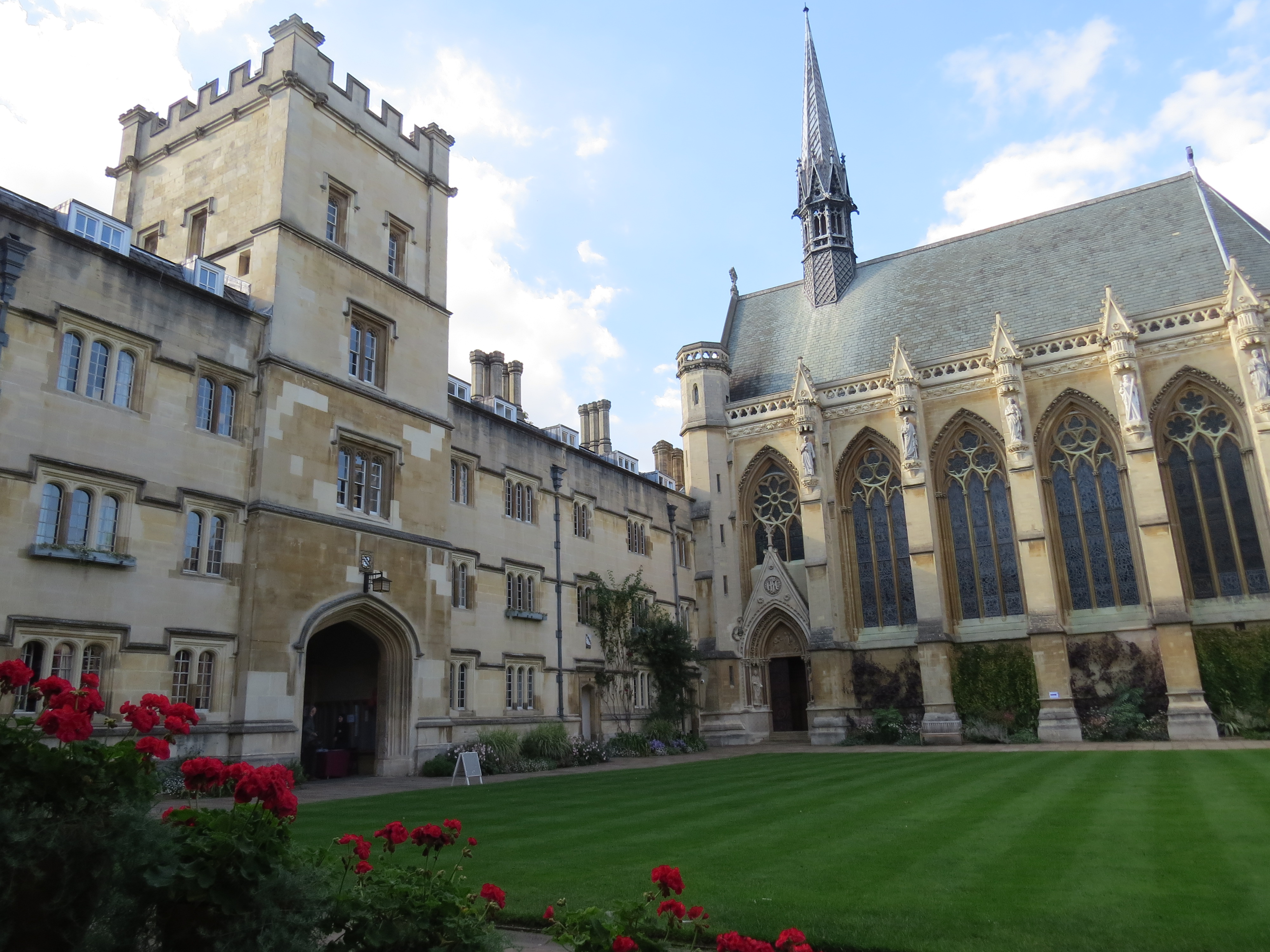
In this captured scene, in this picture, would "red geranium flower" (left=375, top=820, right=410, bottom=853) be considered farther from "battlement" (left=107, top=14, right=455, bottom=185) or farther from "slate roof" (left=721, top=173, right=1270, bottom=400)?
"slate roof" (left=721, top=173, right=1270, bottom=400)

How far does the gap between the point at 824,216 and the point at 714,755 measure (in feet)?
89.8

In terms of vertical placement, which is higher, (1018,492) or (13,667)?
(1018,492)

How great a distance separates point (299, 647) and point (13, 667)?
13627 mm

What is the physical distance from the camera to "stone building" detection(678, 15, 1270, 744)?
29438mm

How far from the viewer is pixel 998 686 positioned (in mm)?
30469

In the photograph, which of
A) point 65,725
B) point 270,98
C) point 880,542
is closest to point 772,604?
point 880,542

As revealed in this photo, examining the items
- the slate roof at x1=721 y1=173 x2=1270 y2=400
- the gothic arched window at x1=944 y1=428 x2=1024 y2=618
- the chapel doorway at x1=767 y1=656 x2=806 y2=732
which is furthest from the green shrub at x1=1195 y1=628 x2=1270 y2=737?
the chapel doorway at x1=767 y1=656 x2=806 y2=732

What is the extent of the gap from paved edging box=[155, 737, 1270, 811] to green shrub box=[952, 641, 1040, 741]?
1.49 m

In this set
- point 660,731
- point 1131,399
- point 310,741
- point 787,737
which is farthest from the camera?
point 787,737

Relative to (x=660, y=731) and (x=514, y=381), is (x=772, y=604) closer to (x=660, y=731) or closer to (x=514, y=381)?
(x=660, y=731)

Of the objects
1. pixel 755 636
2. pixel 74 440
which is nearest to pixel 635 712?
pixel 755 636

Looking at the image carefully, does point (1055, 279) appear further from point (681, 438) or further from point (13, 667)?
point (13, 667)

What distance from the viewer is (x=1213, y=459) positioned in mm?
30000

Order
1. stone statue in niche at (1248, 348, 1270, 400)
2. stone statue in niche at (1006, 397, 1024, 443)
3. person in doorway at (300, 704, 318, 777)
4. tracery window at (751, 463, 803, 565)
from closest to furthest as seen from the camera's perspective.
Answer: person in doorway at (300, 704, 318, 777), stone statue in niche at (1248, 348, 1270, 400), stone statue in niche at (1006, 397, 1024, 443), tracery window at (751, 463, 803, 565)
